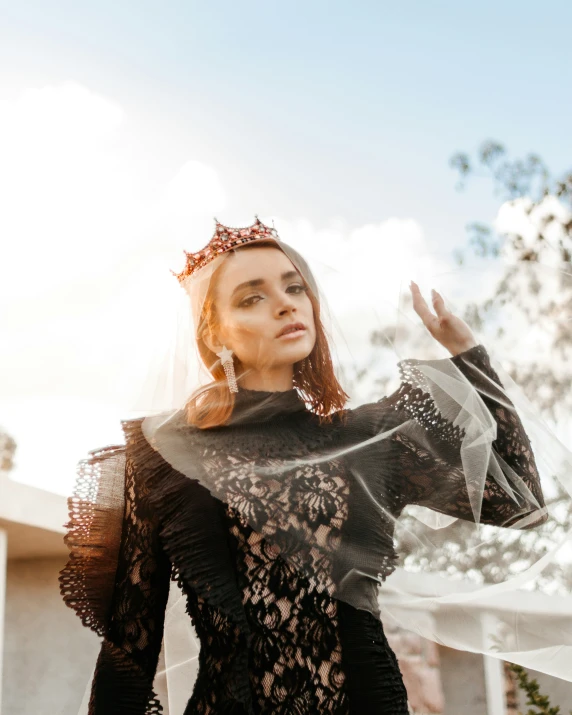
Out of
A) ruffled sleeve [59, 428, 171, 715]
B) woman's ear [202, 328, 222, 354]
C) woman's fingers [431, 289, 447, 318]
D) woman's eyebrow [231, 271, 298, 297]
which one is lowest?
ruffled sleeve [59, 428, 171, 715]

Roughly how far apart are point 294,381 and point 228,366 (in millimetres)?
148

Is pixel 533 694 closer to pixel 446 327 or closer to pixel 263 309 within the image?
pixel 446 327

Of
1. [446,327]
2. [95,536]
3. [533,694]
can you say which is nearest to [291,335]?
[446,327]

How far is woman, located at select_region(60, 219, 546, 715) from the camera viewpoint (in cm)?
147

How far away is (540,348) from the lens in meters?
1.63

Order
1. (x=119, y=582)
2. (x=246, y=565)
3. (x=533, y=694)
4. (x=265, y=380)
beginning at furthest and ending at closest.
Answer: (x=533, y=694) < (x=265, y=380) < (x=119, y=582) < (x=246, y=565)

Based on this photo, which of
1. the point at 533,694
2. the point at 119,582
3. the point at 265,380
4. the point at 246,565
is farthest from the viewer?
the point at 533,694

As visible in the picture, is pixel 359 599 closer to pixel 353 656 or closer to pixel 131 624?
pixel 353 656

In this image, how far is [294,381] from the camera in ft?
5.99

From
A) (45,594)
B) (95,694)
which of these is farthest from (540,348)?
(45,594)

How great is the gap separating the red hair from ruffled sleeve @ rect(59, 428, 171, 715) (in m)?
0.19

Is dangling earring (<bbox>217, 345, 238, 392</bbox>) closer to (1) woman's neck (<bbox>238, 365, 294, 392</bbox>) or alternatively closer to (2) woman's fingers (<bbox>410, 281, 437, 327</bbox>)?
(1) woman's neck (<bbox>238, 365, 294, 392</bbox>)

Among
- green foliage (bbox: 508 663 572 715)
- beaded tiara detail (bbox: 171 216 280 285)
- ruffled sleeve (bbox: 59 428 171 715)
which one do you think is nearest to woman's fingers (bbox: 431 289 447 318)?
beaded tiara detail (bbox: 171 216 280 285)

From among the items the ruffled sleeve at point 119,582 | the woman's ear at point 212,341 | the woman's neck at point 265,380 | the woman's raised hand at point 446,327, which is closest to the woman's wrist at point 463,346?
the woman's raised hand at point 446,327
